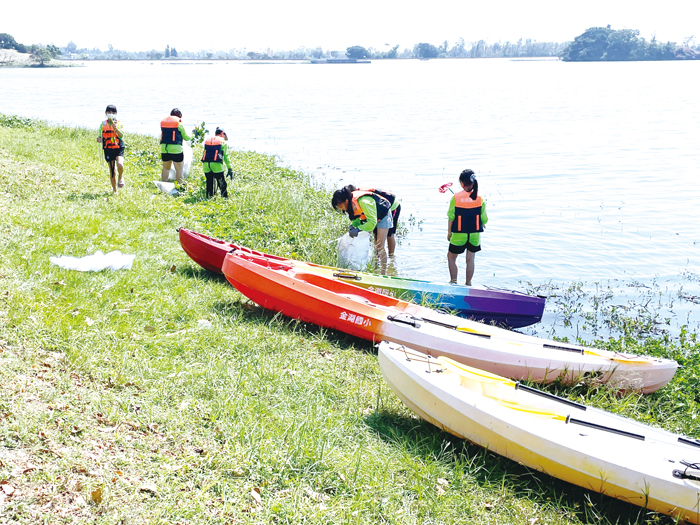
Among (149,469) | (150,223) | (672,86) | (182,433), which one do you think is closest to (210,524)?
(149,469)

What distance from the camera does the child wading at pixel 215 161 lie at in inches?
519

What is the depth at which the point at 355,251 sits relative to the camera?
32.4 ft

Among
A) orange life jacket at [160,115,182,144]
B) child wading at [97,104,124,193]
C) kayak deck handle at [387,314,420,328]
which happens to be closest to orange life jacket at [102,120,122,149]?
child wading at [97,104,124,193]

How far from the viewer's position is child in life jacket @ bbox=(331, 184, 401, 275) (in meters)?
8.99

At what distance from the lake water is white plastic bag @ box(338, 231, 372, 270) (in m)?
1.86

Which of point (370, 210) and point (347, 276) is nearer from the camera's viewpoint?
point (347, 276)

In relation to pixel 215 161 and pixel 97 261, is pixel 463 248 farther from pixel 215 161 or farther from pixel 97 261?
pixel 215 161

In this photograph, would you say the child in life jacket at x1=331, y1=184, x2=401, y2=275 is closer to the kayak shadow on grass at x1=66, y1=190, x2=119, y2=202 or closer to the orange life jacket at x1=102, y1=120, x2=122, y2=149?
the kayak shadow on grass at x1=66, y1=190, x2=119, y2=202

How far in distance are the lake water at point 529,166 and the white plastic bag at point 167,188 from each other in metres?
5.31

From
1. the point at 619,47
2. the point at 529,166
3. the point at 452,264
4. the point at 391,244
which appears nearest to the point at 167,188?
the point at 391,244

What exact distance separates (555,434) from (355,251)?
17.7 ft

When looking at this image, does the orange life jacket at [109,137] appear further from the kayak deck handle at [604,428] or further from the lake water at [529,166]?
the kayak deck handle at [604,428]

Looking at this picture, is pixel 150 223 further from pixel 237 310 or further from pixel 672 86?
pixel 672 86

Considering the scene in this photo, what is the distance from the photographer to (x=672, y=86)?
196 ft
